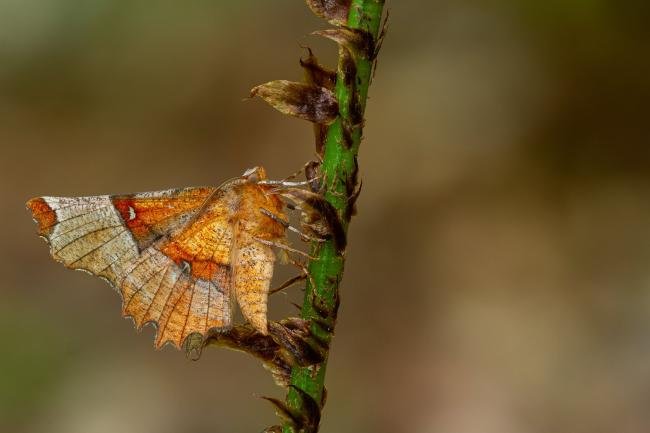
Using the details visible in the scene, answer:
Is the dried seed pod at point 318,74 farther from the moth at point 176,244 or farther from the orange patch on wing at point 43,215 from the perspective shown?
the orange patch on wing at point 43,215

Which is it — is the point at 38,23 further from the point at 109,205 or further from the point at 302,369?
the point at 302,369

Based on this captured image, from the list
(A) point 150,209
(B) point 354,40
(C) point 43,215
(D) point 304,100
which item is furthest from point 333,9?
(C) point 43,215

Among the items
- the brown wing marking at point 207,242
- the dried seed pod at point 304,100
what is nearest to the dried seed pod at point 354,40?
the dried seed pod at point 304,100

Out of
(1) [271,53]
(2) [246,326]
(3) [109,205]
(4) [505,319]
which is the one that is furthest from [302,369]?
(1) [271,53]

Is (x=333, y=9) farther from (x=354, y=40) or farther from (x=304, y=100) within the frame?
(x=304, y=100)

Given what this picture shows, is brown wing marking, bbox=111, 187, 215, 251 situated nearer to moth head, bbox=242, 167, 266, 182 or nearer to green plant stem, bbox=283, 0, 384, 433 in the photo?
moth head, bbox=242, 167, 266, 182

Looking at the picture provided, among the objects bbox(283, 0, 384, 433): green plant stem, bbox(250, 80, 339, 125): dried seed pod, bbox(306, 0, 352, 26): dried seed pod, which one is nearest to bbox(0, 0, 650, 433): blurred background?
bbox(283, 0, 384, 433): green plant stem

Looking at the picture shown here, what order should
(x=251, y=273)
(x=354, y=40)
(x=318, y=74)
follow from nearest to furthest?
(x=354, y=40)
(x=318, y=74)
(x=251, y=273)
